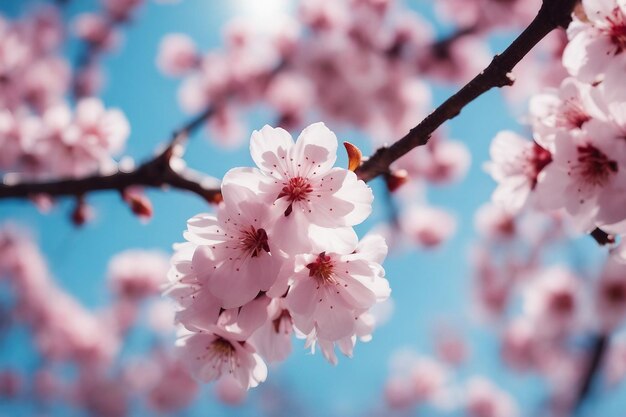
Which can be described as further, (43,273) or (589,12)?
(43,273)

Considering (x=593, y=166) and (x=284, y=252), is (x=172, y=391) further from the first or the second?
(x=593, y=166)

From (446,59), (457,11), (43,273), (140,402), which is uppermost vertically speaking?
(457,11)

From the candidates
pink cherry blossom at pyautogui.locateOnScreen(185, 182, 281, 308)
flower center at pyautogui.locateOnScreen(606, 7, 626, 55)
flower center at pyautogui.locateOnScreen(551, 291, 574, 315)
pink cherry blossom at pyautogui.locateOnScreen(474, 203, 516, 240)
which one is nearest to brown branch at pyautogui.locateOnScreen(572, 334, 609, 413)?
flower center at pyautogui.locateOnScreen(551, 291, 574, 315)

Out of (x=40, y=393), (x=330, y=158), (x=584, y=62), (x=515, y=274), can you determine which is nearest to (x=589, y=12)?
(x=584, y=62)

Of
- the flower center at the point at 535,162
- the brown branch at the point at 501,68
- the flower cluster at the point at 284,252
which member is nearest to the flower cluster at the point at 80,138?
the flower cluster at the point at 284,252

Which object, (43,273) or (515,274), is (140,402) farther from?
(515,274)

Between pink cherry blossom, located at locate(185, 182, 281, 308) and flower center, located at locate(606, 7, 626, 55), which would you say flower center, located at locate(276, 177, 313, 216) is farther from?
flower center, located at locate(606, 7, 626, 55)

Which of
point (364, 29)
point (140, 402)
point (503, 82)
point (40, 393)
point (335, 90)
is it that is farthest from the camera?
point (40, 393)
